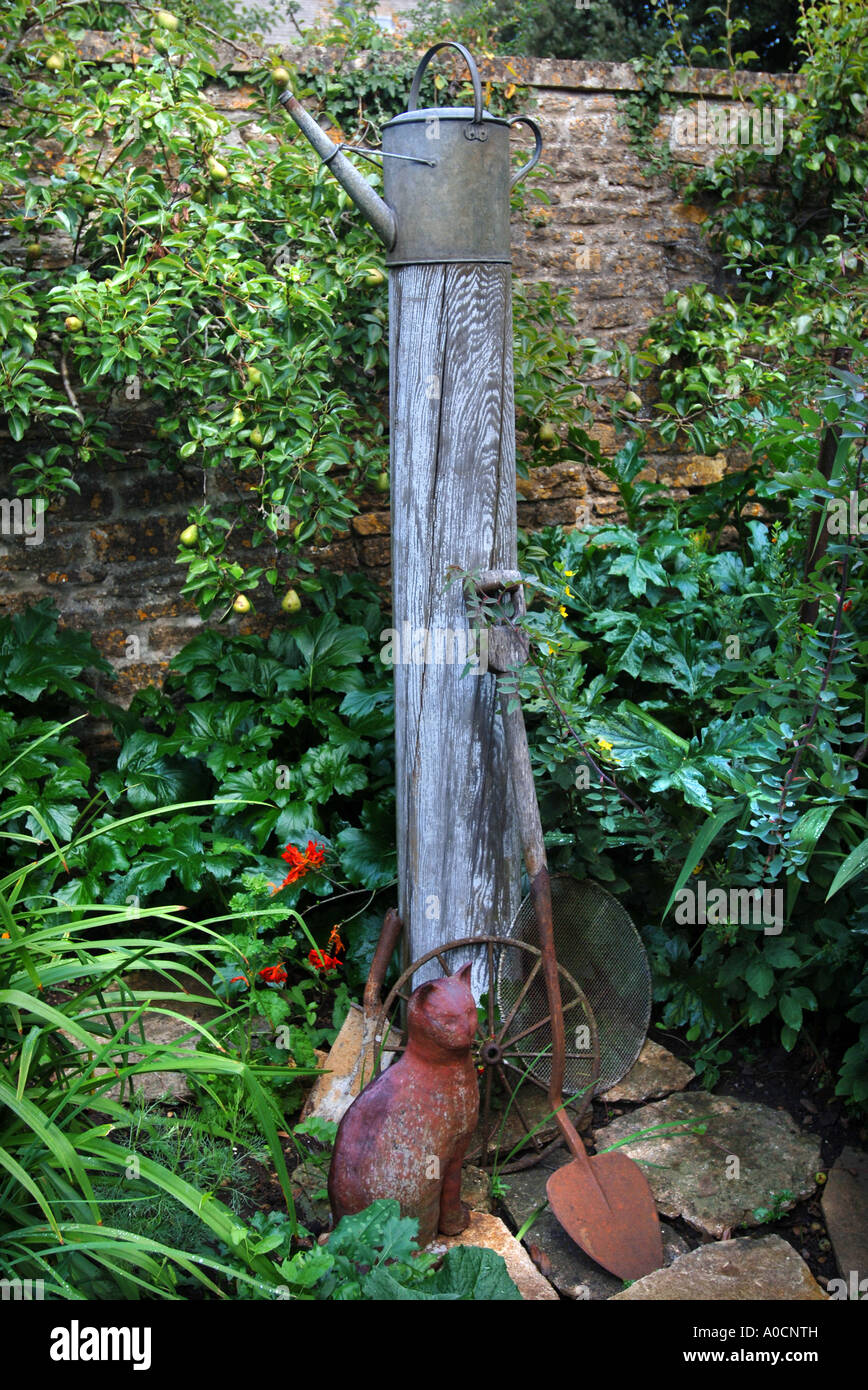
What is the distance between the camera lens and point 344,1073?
2434 mm

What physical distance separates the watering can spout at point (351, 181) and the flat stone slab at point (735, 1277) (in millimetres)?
2117

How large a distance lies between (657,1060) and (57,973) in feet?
4.66

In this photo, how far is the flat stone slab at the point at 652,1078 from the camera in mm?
2465

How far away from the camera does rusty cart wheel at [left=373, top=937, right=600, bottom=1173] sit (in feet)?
7.48

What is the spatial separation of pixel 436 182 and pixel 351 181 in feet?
0.57

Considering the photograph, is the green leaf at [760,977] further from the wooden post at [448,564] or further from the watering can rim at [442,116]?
the watering can rim at [442,116]

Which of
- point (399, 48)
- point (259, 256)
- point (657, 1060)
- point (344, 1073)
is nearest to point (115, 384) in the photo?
point (259, 256)

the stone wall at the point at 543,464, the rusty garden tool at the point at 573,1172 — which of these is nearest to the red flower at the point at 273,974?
the rusty garden tool at the point at 573,1172

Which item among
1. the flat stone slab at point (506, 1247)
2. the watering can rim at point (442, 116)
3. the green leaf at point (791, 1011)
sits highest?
the watering can rim at point (442, 116)

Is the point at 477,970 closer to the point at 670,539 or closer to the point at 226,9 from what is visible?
the point at 670,539

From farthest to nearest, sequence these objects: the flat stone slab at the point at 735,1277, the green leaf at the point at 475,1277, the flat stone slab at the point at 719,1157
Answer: the flat stone slab at the point at 719,1157 → the flat stone slab at the point at 735,1277 → the green leaf at the point at 475,1277

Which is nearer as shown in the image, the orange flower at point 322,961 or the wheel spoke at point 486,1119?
the wheel spoke at point 486,1119

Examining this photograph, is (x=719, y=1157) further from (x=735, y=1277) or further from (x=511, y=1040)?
(x=511, y=1040)

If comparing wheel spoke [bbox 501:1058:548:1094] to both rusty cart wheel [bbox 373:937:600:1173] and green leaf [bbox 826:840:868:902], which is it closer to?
rusty cart wheel [bbox 373:937:600:1173]
